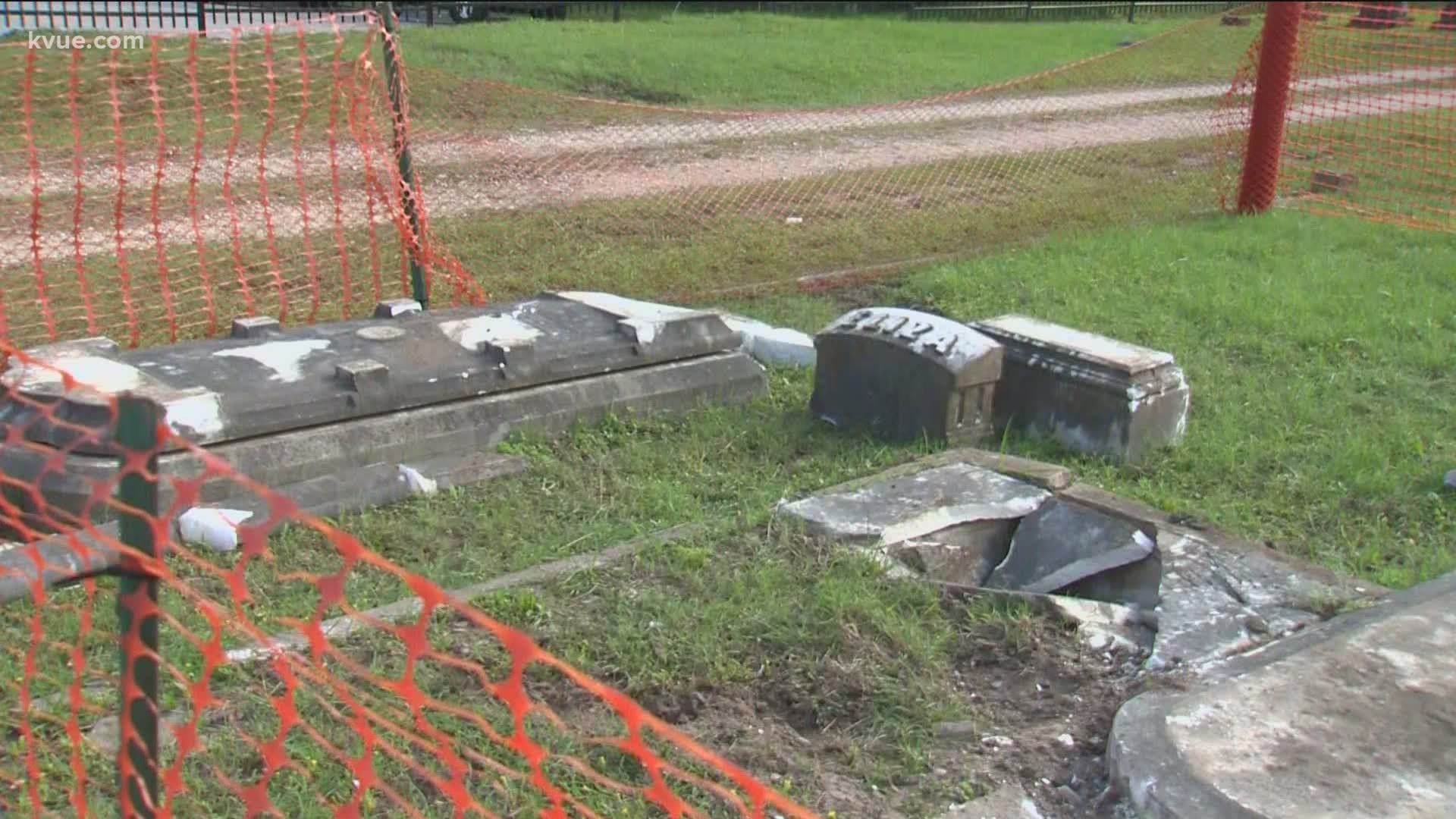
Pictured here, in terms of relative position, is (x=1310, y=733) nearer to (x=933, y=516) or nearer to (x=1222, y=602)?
(x=1222, y=602)

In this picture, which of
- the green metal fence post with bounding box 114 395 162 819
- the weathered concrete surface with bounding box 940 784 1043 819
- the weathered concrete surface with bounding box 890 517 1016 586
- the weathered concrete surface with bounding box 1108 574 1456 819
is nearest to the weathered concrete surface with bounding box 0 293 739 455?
the weathered concrete surface with bounding box 890 517 1016 586

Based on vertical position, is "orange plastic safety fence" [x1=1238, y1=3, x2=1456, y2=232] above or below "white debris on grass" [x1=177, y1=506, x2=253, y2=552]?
above

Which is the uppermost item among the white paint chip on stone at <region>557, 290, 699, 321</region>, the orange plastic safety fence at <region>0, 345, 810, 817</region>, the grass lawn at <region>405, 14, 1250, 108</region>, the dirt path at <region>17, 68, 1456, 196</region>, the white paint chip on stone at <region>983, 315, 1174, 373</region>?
the grass lawn at <region>405, 14, 1250, 108</region>

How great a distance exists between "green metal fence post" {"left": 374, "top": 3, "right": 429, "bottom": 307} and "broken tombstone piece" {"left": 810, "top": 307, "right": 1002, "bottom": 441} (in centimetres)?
201

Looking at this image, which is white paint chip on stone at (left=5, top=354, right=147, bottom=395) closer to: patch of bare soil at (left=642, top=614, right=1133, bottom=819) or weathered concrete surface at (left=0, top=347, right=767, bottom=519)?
weathered concrete surface at (left=0, top=347, right=767, bottom=519)

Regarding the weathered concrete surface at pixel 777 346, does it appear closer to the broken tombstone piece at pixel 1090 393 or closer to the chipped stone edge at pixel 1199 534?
the broken tombstone piece at pixel 1090 393

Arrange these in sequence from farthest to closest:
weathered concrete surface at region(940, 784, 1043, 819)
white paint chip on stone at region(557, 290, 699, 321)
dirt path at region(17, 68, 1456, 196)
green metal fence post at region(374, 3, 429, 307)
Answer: dirt path at region(17, 68, 1456, 196)
green metal fence post at region(374, 3, 429, 307)
white paint chip on stone at region(557, 290, 699, 321)
weathered concrete surface at region(940, 784, 1043, 819)

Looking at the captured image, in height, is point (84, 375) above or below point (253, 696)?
above

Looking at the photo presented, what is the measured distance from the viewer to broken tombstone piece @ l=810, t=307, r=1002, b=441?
6.01 metres

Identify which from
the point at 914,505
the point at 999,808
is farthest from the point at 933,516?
the point at 999,808

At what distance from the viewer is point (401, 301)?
21.0 feet

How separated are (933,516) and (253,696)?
2.25 meters

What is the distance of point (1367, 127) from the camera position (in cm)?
1523
